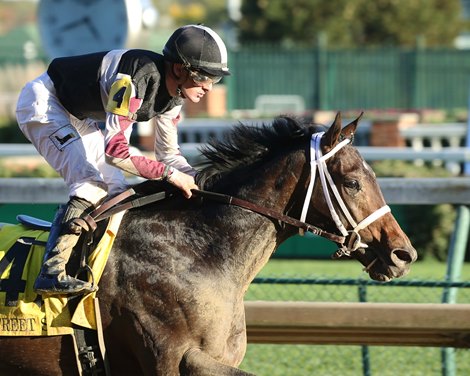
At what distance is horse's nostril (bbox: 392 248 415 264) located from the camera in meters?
4.72

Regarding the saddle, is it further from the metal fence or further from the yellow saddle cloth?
the metal fence

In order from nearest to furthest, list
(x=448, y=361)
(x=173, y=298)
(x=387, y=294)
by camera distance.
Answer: (x=173, y=298), (x=448, y=361), (x=387, y=294)

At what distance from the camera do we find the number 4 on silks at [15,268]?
186 inches

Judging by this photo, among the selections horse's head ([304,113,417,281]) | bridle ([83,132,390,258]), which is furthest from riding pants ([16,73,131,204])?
horse's head ([304,113,417,281])

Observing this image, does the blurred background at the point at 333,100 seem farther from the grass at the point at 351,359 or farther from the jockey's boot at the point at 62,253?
the jockey's boot at the point at 62,253

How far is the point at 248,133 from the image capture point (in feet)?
16.4

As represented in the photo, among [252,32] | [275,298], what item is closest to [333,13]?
[252,32]

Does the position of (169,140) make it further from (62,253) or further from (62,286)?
(62,286)

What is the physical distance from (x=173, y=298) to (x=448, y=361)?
2.48 meters

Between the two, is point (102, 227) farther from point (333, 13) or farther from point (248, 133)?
point (333, 13)

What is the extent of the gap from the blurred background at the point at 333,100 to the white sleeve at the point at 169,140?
0.66 meters

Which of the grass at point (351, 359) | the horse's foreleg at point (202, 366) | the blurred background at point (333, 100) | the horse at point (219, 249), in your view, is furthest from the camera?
the blurred background at point (333, 100)

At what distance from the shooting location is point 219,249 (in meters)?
4.78

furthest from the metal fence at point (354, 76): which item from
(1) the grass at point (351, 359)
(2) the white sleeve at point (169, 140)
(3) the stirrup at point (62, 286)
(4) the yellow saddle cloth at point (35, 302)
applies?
(3) the stirrup at point (62, 286)
